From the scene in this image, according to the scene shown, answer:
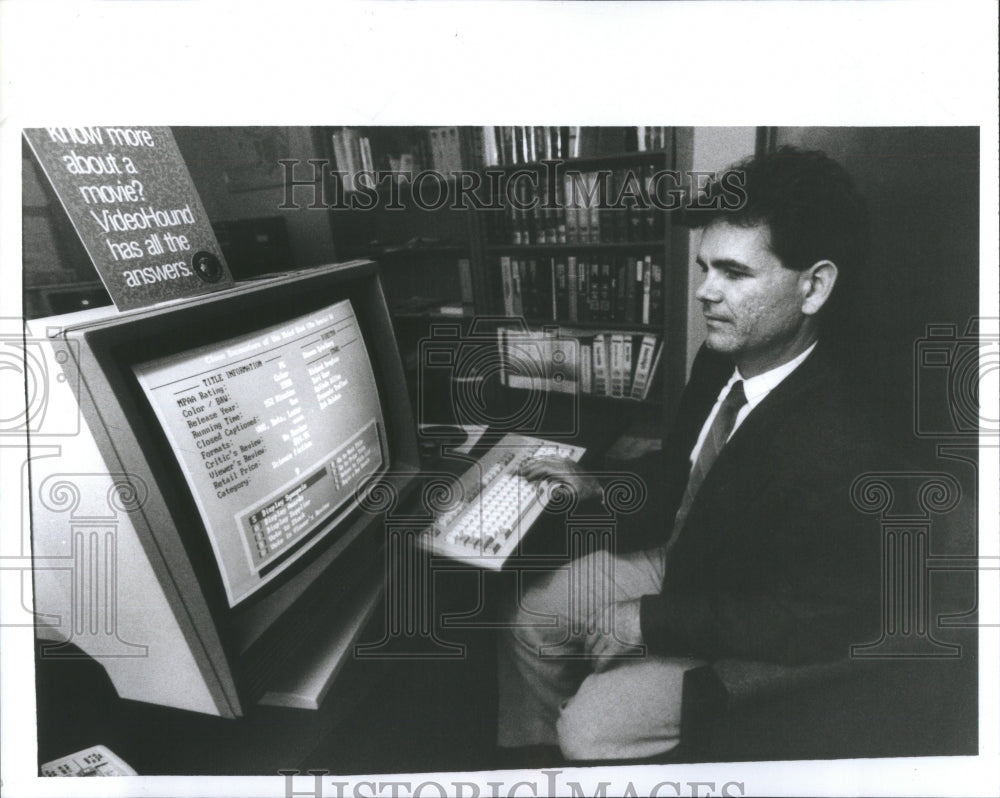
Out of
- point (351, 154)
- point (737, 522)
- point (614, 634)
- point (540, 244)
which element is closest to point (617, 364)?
point (540, 244)

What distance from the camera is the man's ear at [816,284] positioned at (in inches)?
43.0

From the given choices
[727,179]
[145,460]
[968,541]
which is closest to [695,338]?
[727,179]

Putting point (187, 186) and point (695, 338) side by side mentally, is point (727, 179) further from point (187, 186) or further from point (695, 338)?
point (187, 186)

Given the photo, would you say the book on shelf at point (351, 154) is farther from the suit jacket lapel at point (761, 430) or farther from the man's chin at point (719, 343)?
the suit jacket lapel at point (761, 430)

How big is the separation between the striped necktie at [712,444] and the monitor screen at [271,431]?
A: 542 mm

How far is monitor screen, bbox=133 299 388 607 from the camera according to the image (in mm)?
839

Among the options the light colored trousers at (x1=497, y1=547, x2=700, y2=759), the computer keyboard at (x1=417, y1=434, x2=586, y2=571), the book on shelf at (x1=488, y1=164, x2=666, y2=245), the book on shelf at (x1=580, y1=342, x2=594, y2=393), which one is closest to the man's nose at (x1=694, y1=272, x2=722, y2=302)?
the book on shelf at (x1=488, y1=164, x2=666, y2=245)

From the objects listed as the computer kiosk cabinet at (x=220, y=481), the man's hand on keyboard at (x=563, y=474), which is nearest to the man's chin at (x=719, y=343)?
the man's hand on keyboard at (x=563, y=474)

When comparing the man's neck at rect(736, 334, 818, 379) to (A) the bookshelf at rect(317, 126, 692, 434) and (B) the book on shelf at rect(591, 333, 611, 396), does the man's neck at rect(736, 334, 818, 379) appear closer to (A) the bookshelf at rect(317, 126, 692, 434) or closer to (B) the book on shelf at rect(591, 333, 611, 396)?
(A) the bookshelf at rect(317, 126, 692, 434)

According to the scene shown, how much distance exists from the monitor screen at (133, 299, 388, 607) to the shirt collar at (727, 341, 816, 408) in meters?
0.65

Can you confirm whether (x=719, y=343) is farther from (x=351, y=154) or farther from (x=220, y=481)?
(x=220, y=481)

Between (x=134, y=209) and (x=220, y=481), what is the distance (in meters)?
0.45

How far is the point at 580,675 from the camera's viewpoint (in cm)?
115

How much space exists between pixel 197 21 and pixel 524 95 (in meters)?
0.56
